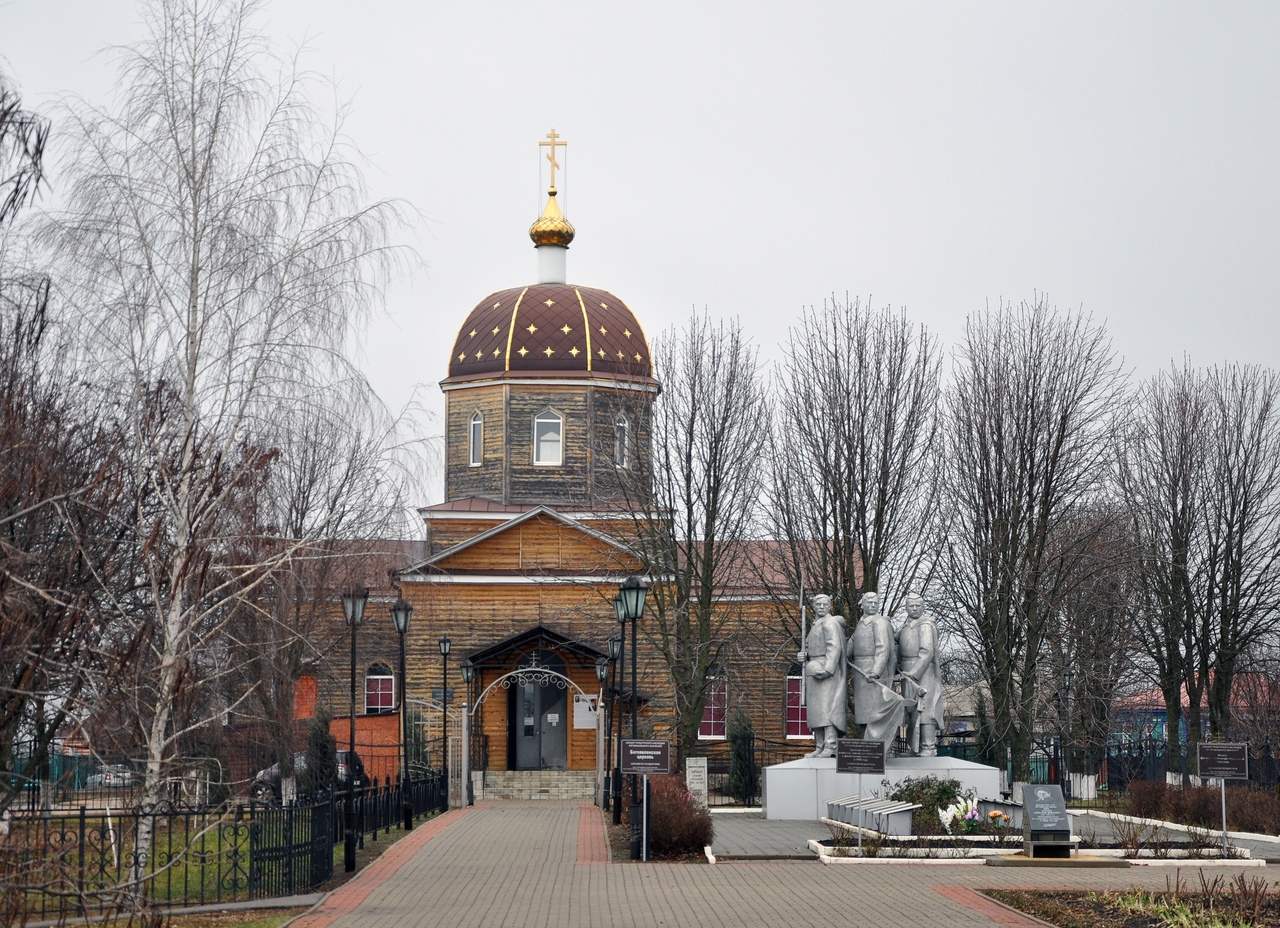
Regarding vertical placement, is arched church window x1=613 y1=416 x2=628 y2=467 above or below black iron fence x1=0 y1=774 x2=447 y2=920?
above

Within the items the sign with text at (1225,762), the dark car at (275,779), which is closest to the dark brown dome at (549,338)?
the dark car at (275,779)

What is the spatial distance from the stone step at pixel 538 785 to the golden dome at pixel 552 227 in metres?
18.5

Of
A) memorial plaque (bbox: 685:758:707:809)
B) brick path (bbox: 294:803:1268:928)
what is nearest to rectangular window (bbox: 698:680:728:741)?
memorial plaque (bbox: 685:758:707:809)

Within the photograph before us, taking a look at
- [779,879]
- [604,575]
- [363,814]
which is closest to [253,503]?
[363,814]

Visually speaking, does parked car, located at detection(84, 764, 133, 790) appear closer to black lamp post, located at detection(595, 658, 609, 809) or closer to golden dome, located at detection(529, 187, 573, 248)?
black lamp post, located at detection(595, 658, 609, 809)

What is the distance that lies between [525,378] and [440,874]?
87.3 ft

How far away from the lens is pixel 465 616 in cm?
4144

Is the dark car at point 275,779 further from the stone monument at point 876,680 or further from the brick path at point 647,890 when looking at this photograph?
the stone monument at point 876,680

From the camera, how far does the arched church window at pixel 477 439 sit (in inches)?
1772

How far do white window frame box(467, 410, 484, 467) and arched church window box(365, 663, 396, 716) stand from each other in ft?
21.4

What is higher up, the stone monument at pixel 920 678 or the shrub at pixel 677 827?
the stone monument at pixel 920 678

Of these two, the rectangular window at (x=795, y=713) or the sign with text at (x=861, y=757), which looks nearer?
the sign with text at (x=861, y=757)

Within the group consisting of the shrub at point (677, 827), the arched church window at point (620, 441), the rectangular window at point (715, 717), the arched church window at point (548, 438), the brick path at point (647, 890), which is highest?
the arched church window at point (548, 438)

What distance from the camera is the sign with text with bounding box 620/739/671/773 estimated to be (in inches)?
769
